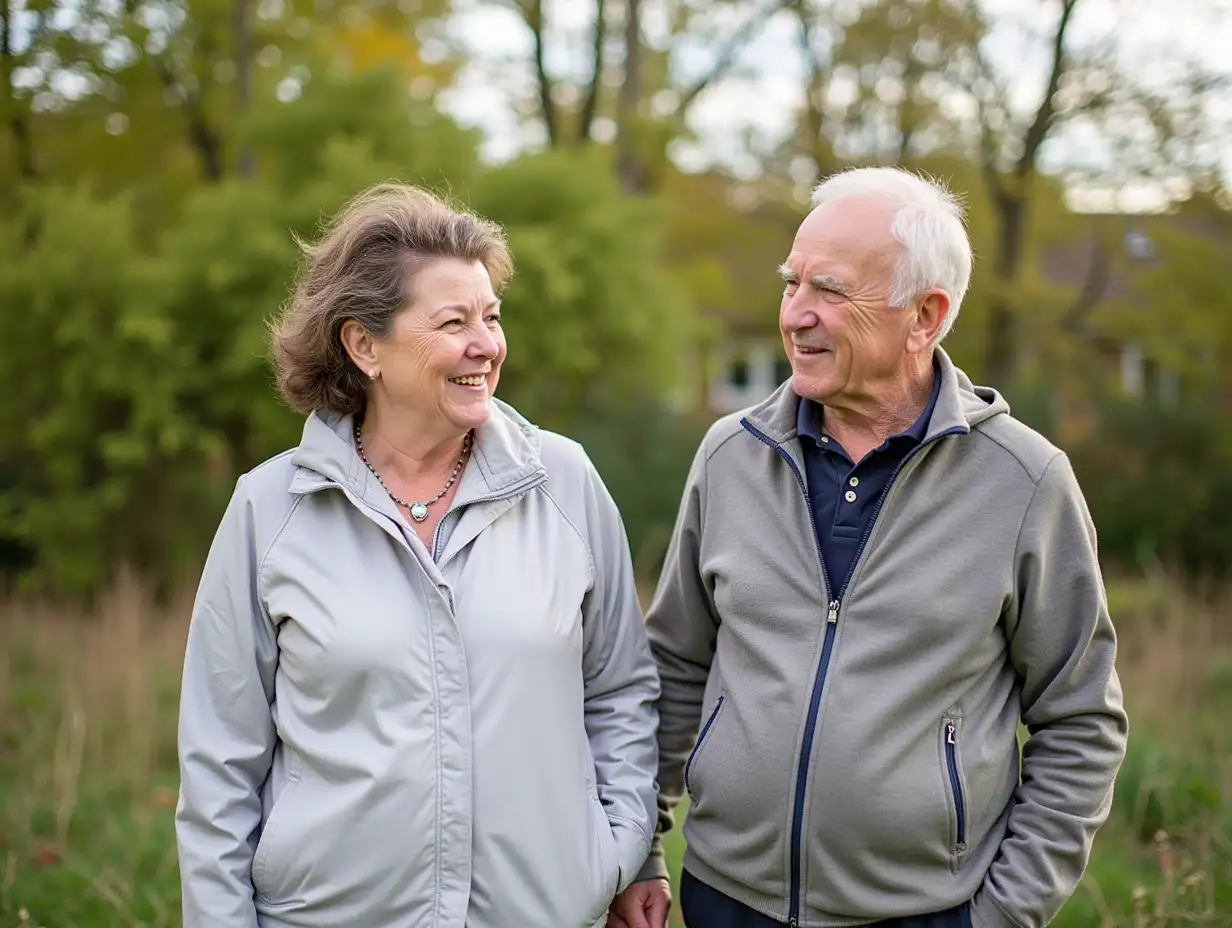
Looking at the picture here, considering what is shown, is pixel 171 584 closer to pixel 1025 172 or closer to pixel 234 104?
pixel 234 104

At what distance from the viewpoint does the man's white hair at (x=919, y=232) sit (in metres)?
2.49

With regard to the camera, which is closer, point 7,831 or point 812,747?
point 812,747

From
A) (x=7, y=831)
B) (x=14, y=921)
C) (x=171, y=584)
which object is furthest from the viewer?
(x=171, y=584)

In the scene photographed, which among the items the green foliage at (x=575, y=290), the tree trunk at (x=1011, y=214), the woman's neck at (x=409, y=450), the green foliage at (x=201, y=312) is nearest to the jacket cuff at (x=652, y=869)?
the woman's neck at (x=409, y=450)

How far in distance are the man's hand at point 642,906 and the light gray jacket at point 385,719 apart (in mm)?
289

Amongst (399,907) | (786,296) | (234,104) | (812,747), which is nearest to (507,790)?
(399,907)

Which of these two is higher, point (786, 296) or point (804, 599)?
point (786, 296)

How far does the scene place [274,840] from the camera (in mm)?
2381

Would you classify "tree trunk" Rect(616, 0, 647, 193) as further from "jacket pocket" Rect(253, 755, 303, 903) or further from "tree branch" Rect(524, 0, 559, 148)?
"jacket pocket" Rect(253, 755, 303, 903)

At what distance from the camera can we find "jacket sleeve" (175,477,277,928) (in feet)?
7.82

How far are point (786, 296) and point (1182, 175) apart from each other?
34.5ft

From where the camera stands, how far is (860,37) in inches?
554

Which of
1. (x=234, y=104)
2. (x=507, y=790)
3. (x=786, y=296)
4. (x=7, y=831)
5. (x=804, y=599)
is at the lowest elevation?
(x=7, y=831)

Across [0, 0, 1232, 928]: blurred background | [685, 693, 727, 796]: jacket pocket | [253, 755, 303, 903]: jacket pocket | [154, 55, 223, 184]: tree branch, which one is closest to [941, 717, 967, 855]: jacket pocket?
[685, 693, 727, 796]: jacket pocket
